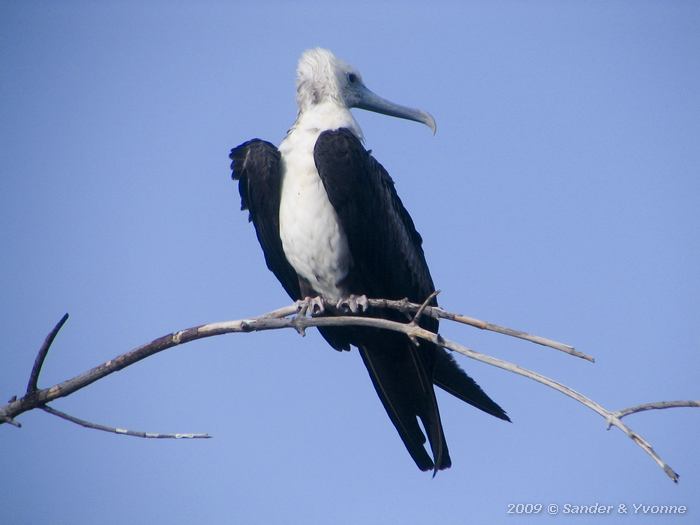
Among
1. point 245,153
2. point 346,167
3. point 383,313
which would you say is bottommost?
point 383,313

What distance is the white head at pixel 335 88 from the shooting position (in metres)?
6.30

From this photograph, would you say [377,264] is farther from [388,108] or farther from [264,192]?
[388,108]

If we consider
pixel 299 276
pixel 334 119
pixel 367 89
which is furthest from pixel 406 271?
pixel 367 89

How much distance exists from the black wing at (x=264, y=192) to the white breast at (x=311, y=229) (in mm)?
63

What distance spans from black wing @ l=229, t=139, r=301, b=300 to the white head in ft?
2.30

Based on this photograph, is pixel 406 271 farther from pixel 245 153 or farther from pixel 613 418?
pixel 613 418

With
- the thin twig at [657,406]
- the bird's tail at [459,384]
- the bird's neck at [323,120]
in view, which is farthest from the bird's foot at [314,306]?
the thin twig at [657,406]

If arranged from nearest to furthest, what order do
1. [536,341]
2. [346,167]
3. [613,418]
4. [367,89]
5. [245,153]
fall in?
1. [613,418]
2. [536,341]
3. [346,167]
4. [245,153]
5. [367,89]

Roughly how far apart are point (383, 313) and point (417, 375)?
435 millimetres

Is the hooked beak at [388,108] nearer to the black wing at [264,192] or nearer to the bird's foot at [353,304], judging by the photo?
the black wing at [264,192]

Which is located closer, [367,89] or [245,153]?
[245,153]

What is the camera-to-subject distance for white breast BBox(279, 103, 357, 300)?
18.1 ft

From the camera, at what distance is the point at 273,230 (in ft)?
18.8

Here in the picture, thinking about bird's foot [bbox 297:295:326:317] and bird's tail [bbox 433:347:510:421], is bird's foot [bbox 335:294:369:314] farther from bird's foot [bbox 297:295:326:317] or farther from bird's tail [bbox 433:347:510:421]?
bird's tail [bbox 433:347:510:421]
